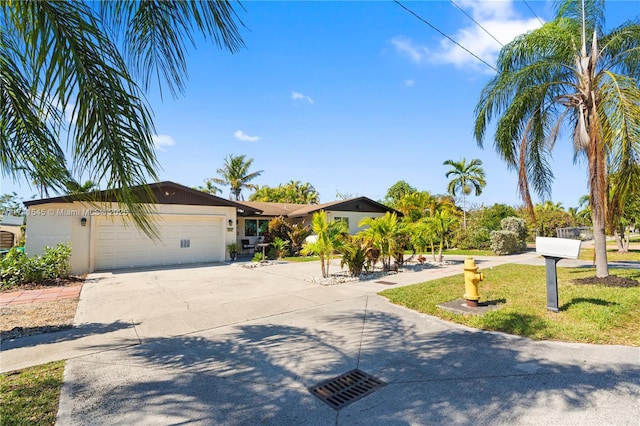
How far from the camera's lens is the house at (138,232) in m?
11.2

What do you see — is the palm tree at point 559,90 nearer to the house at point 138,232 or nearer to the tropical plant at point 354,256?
the tropical plant at point 354,256

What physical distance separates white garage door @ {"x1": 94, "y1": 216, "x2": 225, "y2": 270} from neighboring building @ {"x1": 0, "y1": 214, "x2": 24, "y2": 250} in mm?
11129

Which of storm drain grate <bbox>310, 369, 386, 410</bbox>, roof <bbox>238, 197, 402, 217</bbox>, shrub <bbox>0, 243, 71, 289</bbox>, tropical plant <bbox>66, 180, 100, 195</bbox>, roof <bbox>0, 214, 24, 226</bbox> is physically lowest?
storm drain grate <bbox>310, 369, 386, 410</bbox>

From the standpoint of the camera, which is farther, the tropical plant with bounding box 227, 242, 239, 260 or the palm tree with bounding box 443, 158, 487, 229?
the palm tree with bounding box 443, 158, 487, 229

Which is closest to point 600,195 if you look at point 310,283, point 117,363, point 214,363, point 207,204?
point 310,283

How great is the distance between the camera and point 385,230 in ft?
34.5

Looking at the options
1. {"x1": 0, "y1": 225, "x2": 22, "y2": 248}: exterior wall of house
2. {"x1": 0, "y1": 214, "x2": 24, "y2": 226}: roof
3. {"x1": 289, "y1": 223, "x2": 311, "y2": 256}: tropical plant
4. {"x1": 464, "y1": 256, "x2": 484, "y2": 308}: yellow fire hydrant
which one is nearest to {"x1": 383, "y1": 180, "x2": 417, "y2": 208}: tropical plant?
{"x1": 289, "y1": 223, "x2": 311, "y2": 256}: tropical plant

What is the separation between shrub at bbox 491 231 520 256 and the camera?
639 inches

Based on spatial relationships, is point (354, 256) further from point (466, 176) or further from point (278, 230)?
point (466, 176)

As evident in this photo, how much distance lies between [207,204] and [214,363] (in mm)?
12063

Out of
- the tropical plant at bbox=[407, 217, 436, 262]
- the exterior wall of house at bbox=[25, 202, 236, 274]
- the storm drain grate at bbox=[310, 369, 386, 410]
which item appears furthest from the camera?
the tropical plant at bbox=[407, 217, 436, 262]

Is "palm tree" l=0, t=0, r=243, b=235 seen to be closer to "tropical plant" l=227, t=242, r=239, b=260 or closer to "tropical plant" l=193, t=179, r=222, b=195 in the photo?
"tropical plant" l=227, t=242, r=239, b=260

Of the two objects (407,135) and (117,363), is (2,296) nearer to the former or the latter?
(117,363)

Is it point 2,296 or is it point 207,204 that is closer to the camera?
point 2,296
